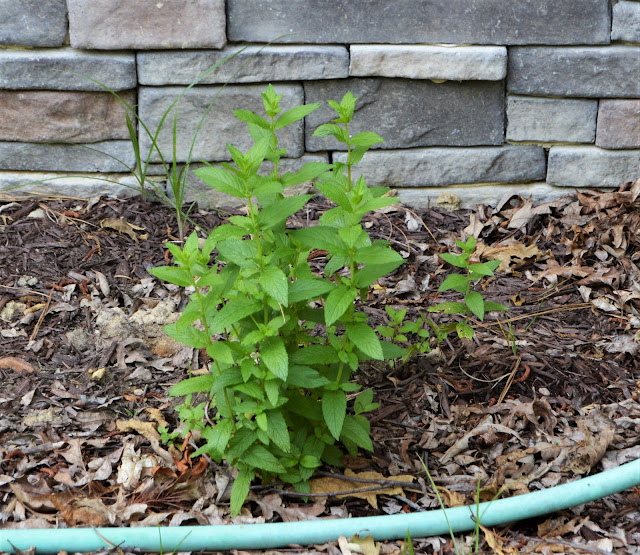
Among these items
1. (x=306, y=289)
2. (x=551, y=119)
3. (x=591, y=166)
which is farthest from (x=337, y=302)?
(x=591, y=166)

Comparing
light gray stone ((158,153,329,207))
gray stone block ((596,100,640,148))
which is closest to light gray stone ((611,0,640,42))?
gray stone block ((596,100,640,148))

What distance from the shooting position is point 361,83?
323 centimetres

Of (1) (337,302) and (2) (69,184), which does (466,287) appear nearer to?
(1) (337,302)

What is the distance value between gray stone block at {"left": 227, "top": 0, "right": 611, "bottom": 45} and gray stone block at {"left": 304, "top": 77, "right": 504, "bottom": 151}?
0.19 m

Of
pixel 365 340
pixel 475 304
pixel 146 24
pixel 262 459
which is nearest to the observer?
pixel 365 340

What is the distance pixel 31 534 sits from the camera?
179 cm

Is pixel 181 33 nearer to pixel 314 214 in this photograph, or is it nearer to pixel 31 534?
pixel 314 214

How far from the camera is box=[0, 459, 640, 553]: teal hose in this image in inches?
70.4

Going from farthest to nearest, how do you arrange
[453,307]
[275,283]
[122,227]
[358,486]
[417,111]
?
[417,111] → [122,227] → [453,307] → [358,486] → [275,283]

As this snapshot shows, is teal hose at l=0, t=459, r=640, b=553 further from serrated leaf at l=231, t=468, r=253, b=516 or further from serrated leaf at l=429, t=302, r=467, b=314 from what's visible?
serrated leaf at l=429, t=302, r=467, b=314

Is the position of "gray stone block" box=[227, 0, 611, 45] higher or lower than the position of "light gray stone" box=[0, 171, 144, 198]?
higher

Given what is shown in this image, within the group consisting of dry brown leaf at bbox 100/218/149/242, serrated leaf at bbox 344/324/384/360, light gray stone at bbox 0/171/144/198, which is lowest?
dry brown leaf at bbox 100/218/149/242

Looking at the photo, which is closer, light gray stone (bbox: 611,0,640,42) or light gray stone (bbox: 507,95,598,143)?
light gray stone (bbox: 611,0,640,42)

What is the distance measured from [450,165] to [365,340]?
1.81 metres
